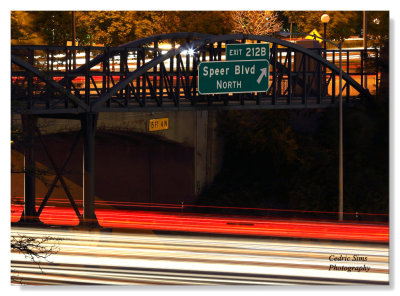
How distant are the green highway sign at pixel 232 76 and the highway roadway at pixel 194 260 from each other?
24.2 ft

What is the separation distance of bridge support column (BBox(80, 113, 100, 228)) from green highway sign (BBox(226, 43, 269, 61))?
6867 millimetres

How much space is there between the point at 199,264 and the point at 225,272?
257 centimetres

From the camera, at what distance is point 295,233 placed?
4747 cm

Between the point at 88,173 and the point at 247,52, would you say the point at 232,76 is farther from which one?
the point at 88,173

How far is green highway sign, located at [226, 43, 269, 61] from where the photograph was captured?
4475 centimetres

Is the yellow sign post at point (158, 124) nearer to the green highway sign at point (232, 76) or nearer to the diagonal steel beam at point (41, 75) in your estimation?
the green highway sign at point (232, 76)

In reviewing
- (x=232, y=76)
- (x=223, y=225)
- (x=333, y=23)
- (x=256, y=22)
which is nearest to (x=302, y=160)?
(x=256, y=22)

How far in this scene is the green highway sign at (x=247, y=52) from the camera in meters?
44.8

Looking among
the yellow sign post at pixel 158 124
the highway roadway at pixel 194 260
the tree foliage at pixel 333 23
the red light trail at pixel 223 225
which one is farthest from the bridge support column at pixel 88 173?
the tree foliage at pixel 333 23

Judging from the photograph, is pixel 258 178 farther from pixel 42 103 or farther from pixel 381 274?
pixel 381 274

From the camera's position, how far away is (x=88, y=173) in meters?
43.7

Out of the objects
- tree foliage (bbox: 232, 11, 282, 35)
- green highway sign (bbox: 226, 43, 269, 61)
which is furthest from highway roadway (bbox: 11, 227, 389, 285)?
tree foliage (bbox: 232, 11, 282, 35)

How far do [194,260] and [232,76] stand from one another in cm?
840

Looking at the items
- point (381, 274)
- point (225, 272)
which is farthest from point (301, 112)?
point (381, 274)
